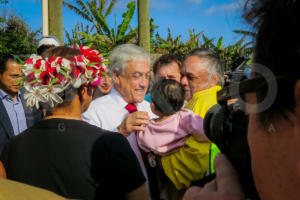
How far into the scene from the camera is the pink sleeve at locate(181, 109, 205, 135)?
2.06m

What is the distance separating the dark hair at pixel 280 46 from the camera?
475 millimetres

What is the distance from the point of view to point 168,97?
7.17 ft

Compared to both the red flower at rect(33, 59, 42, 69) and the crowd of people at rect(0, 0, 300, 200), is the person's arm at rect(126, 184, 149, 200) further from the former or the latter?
the red flower at rect(33, 59, 42, 69)

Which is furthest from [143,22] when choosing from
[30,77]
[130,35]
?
[130,35]

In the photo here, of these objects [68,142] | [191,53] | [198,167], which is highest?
[191,53]

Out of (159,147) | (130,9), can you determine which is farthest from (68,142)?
(130,9)

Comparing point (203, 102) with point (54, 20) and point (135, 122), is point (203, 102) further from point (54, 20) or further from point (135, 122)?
point (54, 20)

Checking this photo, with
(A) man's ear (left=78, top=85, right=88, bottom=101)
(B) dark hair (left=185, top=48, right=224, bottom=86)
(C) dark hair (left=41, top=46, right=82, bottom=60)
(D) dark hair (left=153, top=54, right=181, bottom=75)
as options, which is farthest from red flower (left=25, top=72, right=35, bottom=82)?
(D) dark hair (left=153, top=54, right=181, bottom=75)

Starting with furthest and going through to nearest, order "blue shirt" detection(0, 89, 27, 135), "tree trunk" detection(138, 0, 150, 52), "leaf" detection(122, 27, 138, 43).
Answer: "leaf" detection(122, 27, 138, 43) → "tree trunk" detection(138, 0, 150, 52) → "blue shirt" detection(0, 89, 27, 135)

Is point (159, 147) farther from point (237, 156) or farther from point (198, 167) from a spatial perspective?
point (237, 156)

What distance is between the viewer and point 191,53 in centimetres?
284

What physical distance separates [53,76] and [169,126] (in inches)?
36.8

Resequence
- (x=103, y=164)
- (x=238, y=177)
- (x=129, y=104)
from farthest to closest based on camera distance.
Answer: (x=129, y=104) → (x=103, y=164) → (x=238, y=177)

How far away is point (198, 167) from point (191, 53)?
1227 mm
